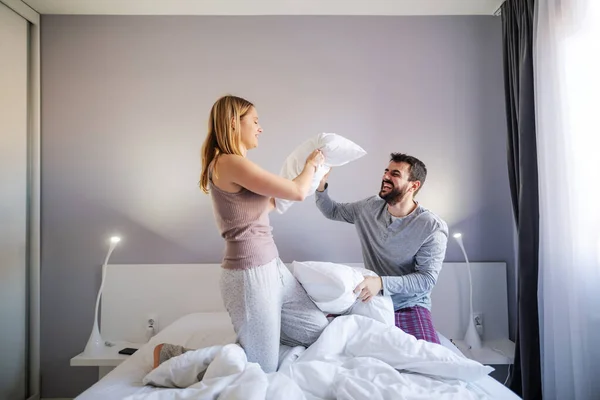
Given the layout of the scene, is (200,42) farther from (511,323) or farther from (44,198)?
(511,323)

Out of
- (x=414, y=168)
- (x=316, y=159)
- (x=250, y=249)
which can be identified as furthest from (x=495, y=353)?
(x=250, y=249)

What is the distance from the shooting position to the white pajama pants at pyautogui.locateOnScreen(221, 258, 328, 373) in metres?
1.61

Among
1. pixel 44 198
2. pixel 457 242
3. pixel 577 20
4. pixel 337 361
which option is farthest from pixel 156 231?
pixel 577 20

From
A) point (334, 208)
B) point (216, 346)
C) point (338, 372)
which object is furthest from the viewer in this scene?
point (334, 208)

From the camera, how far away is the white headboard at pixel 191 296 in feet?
8.93

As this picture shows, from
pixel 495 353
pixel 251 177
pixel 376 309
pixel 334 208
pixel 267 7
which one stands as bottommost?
pixel 495 353

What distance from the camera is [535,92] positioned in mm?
2236

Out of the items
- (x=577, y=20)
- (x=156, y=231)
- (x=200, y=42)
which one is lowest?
(x=156, y=231)

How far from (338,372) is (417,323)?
0.76 meters

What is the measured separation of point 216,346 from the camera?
5.24 ft

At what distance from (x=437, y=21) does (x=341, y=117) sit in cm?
86

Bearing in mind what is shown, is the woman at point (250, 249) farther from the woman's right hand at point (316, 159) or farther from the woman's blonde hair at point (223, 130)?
the woman's right hand at point (316, 159)

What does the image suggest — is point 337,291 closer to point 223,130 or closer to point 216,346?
point 216,346

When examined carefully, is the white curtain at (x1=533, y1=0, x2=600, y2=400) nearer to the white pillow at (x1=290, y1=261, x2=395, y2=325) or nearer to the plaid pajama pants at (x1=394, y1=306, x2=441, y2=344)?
the plaid pajama pants at (x1=394, y1=306, x2=441, y2=344)
